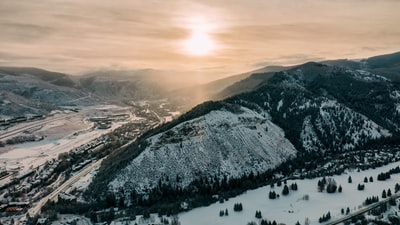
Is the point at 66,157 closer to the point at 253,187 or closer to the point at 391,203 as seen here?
the point at 253,187

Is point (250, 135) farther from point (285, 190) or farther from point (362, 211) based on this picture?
point (362, 211)

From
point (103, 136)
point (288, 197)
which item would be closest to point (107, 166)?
point (288, 197)

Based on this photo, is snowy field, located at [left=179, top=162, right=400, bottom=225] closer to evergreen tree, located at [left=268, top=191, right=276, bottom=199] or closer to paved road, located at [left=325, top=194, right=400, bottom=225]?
evergreen tree, located at [left=268, top=191, right=276, bottom=199]

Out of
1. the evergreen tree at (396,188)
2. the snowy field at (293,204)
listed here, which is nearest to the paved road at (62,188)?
the snowy field at (293,204)

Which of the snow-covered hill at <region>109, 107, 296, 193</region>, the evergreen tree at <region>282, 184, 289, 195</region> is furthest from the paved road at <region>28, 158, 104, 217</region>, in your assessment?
the evergreen tree at <region>282, 184, 289, 195</region>

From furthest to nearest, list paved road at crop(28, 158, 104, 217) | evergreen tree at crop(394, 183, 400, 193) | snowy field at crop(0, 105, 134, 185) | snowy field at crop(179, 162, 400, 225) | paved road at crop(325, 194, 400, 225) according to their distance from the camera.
Result: snowy field at crop(0, 105, 134, 185)
paved road at crop(28, 158, 104, 217)
evergreen tree at crop(394, 183, 400, 193)
snowy field at crop(179, 162, 400, 225)
paved road at crop(325, 194, 400, 225)

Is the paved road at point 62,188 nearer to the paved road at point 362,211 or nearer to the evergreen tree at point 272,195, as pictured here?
the evergreen tree at point 272,195
